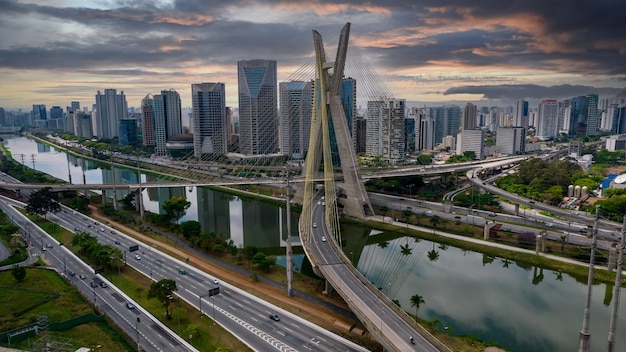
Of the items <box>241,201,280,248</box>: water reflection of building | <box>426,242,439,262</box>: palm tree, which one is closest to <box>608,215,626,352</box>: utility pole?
<box>426,242,439,262</box>: palm tree

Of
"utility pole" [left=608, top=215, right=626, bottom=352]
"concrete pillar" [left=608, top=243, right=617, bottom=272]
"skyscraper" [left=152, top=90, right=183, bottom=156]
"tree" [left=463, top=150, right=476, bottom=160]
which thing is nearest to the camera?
"utility pole" [left=608, top=215, right=626, bottom=352]

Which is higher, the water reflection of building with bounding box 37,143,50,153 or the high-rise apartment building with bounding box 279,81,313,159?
the high-rise apartment building with bounding box 279,81,313,159

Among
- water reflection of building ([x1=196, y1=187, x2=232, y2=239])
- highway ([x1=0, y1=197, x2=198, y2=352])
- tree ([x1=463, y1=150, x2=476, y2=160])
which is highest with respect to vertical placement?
tree ([x1=463, y1=150, x2=476, y2=160])

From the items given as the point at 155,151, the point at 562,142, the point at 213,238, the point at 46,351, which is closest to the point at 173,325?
the point at 46,351

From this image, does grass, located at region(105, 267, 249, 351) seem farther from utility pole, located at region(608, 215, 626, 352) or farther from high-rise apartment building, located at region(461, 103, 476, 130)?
high-rise apartment building, located at region(461, 103, 476, 130)

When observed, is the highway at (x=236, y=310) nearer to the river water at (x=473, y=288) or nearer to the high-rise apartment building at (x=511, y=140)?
the river water at (x=473, y=288)

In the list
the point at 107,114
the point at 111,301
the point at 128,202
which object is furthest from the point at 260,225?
the point at 107,114
